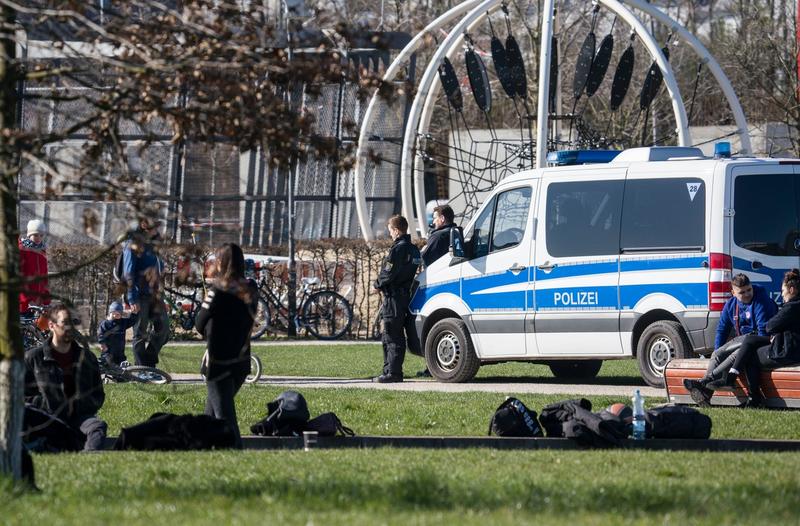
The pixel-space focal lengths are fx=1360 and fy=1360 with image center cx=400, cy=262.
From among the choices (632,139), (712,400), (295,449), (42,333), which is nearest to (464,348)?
(712,400)

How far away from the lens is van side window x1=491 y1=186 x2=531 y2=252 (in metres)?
15.1

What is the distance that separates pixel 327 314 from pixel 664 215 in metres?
10.1

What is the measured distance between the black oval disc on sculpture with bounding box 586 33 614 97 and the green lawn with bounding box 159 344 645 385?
6.20m

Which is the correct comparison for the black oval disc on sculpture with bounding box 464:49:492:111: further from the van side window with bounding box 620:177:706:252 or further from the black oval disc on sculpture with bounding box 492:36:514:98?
the van side window with bounding box 620:177:706:252

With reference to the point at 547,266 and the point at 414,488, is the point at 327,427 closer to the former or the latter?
the point at 414,488

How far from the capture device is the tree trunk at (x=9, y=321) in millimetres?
6797

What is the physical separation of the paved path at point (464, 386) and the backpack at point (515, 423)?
331 centimetres

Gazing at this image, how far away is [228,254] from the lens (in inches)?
357

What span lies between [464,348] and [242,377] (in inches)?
244

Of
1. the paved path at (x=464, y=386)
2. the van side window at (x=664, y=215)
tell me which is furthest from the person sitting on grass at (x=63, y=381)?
the van side window at (x=664, y=215)

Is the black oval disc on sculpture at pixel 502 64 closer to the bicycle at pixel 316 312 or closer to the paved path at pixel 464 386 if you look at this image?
the bicycle at pixel 316 312

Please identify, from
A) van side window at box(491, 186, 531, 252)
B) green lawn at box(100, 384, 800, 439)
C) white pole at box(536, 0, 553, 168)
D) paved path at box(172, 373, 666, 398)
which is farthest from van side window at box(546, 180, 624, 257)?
white pole at box(536, 0, 553, 168)

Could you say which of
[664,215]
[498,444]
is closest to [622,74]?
[664,215]

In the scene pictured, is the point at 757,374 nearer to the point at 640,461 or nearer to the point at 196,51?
the point at 640,461
